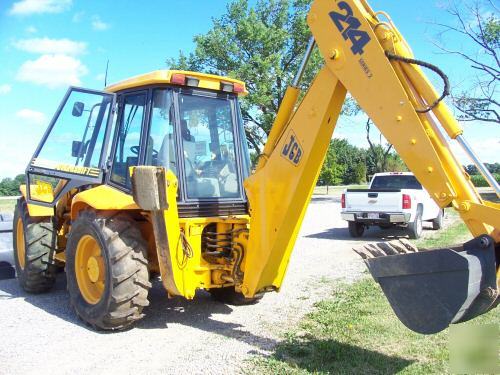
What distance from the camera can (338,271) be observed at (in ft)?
28.3

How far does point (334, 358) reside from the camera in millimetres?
4430

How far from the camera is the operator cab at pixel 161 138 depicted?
559 centimetres

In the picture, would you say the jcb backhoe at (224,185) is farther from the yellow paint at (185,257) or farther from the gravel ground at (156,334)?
the gravel ground at (156,334)

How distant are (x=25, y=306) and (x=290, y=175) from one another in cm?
401

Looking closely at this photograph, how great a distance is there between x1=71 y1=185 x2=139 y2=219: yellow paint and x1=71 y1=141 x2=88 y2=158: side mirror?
30.1 inches

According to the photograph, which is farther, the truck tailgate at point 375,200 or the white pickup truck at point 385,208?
the truck tailgate at point 375,200

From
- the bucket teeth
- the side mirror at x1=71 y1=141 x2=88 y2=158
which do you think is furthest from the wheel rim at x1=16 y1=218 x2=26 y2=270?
the bucket teeth

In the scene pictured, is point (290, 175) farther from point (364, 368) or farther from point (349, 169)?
point (349, 169)

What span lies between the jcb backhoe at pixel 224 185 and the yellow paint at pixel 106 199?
0.02 m

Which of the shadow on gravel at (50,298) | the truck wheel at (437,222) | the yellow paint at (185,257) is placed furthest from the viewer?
the truck wheel at (437,222)

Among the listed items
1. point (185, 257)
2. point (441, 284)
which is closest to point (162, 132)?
point (185, 257)

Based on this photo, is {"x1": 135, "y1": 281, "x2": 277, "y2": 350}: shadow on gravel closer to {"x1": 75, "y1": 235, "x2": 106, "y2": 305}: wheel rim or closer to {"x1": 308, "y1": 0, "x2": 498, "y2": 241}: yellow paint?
{"x1": 75, "y1": 235, "x2": 106, "y2": 305}: wheel rim

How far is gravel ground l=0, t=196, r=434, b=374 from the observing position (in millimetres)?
4484

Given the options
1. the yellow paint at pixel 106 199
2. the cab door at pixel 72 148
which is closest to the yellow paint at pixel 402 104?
the yellow paint at pixel 106 199
